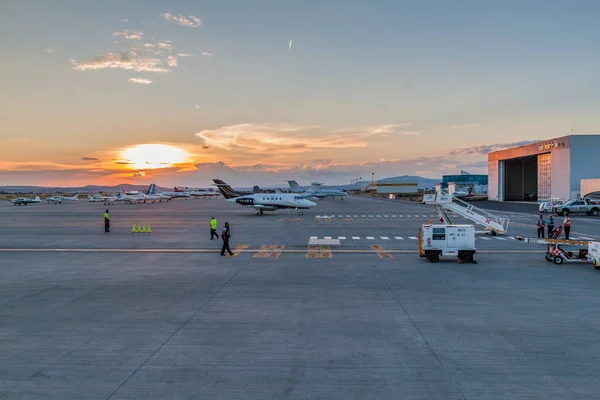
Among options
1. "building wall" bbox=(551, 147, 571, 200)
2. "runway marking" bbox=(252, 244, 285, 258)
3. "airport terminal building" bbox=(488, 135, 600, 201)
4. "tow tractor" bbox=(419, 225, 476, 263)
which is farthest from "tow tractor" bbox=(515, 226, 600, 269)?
"building wall" bbox=(551, 147, 571, 200)

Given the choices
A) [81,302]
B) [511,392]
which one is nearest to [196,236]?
[81,302]

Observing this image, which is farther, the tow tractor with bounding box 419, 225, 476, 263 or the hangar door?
the hangar door

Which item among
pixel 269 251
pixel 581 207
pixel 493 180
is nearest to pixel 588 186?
pixel 581 207

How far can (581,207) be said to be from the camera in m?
52.1

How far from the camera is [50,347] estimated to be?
29.1 feet

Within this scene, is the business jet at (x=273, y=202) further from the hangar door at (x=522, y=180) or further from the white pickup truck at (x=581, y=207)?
the hangar door at (x=522, y=180)

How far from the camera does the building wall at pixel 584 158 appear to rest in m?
69.1

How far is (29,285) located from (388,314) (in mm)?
13701

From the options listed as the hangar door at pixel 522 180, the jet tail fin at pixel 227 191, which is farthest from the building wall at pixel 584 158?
the jet tail fin at pixel 227 191

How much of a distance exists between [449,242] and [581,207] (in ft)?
147

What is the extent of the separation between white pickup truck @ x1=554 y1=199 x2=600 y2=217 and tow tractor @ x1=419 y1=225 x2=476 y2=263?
1654 inches

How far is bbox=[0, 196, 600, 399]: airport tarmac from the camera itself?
716 centimetres

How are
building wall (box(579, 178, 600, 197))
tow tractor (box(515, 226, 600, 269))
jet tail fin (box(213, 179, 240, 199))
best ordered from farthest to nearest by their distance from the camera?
building wall (box(579, 178, 600, 197))
jet tail fin (box(213, 179, 240, 199))
tow tractor (box(515, 226, 600, 269))

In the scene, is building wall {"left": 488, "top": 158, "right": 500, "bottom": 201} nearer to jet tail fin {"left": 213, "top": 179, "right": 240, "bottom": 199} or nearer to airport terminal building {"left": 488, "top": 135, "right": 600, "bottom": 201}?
airport terminal building {"left": 488, "top": 135, "right": 600, "bottom": 201}
